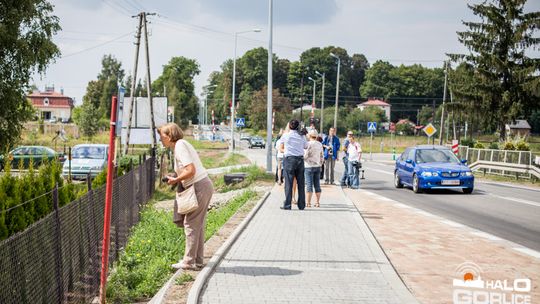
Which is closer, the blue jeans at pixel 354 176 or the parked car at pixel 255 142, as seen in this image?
the blue jeans at pixel 354 176

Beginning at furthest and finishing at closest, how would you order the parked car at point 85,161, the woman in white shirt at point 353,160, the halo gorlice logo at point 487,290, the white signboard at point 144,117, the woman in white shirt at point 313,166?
the white signboard at point 144,117 → the parked car at point 85,161 → the woman in white shirt at point 353,160 → the woman in white shirt at point 313,166 → the halo gorlice logo at point 487,290

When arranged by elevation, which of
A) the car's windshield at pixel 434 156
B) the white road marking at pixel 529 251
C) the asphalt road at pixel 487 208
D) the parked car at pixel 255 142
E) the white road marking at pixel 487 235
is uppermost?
the car's windshield at pixel 434 156

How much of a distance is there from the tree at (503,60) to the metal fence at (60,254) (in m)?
41.4

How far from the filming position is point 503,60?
4781 cm

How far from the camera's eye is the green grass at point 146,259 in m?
7.25

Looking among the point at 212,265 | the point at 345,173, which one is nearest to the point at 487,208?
the point at 345,173

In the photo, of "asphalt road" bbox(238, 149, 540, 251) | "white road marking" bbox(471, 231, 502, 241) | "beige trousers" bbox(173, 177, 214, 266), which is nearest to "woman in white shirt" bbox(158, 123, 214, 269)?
"beige trousers" bbox(173, 177, 214, 266)

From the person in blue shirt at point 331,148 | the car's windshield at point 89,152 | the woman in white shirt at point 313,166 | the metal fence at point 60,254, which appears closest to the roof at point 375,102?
the car's windshield at point 89,152

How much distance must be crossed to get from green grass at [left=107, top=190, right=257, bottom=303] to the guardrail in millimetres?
20643

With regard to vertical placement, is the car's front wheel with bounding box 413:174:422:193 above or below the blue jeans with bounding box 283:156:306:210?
below

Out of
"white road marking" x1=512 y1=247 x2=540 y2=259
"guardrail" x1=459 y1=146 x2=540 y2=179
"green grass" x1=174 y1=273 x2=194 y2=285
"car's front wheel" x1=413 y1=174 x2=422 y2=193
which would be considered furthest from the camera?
"guardrail" x1=459 y1=146 x2=540 y2=179

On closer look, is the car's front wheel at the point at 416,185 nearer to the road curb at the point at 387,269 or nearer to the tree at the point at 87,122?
the road curb at the point at 387,269

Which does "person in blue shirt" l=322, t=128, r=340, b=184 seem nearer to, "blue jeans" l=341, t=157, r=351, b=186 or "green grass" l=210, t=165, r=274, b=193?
"blue jeans" l=341, t=157, r=351, b=186

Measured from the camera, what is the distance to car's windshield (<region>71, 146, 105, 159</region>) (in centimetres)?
2947
